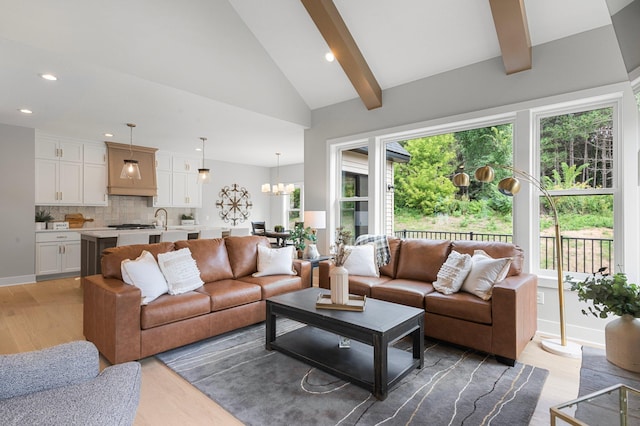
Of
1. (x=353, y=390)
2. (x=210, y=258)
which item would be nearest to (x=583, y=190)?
(x=353, y=390)

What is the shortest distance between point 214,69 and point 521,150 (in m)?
3.76

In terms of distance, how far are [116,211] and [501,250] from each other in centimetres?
694

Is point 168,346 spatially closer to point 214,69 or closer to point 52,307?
point 52,307

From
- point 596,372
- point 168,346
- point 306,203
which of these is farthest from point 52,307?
point 596,372

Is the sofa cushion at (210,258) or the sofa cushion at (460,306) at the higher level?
the sofa cushion at (210,258)

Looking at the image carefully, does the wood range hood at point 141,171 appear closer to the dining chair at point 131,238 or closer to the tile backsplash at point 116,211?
the tile backsplash at point 116,211

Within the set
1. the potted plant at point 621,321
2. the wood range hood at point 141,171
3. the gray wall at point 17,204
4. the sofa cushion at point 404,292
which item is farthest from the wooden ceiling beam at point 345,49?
the gray wall at point 17,204

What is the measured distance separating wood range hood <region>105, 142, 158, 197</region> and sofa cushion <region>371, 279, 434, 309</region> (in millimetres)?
5568

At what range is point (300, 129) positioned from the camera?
5629mm

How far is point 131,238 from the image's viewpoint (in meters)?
4.71

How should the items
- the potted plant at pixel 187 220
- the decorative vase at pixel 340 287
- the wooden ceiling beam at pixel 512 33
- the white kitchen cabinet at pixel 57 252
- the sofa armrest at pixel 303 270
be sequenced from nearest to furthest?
the decorative vase at pixel 340 287, the wooden ceiling beam at pixel 512 33, the sofa armrest at pixel 303 270, the white kitchen cabinet at pixel 57 252, the potted plant at pixel 187 220

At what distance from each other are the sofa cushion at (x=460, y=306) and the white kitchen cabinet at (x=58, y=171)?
6.37m

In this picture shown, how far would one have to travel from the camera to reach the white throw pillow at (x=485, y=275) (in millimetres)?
2801

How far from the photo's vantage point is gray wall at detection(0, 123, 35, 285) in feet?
17.0
